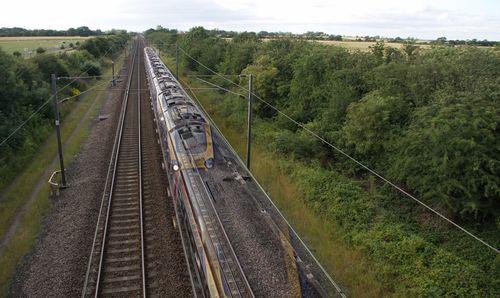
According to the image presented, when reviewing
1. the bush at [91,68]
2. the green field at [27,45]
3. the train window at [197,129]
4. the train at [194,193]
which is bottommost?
the train at [194,193]

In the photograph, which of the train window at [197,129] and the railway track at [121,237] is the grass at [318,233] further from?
the railway track at [121,237]

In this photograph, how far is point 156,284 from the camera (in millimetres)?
13133

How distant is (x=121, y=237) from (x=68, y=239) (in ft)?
6.86

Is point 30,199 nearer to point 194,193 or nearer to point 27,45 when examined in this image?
point 194,193

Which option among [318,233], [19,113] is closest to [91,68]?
[19,113]

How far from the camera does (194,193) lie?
1394cm

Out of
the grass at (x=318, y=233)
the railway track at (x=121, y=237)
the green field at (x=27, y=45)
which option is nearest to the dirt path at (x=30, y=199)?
the railway track at (x=121, y=237)

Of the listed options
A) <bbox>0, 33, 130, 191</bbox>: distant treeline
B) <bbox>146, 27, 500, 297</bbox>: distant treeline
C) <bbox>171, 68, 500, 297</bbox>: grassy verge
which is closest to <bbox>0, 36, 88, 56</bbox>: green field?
<bbox>0, 33, 130, 191</bbox>: distant treeline

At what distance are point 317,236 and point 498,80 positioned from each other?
10332mm

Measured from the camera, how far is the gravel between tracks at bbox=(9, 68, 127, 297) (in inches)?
516

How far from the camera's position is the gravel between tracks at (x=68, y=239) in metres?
13.1

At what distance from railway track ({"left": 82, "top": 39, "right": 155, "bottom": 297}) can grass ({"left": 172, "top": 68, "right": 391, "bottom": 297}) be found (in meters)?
6.62

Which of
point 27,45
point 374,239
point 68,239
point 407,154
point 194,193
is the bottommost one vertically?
point 68,239

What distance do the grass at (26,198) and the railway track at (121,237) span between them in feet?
9.01
